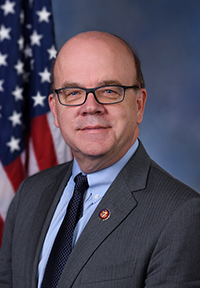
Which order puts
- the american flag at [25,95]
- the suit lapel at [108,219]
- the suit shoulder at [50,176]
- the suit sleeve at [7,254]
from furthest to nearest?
1. the american flag at [25,95]
2. the suit shoulder at [50,176]
3. the suit sleeve at [7,254]
4. the suit lapel at [108,219]

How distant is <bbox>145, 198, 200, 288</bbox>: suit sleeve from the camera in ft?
4.62

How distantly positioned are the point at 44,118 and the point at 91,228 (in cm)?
196

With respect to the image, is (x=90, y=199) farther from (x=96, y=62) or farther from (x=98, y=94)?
(x=96, y=62)

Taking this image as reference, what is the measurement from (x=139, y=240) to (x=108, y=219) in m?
0.20

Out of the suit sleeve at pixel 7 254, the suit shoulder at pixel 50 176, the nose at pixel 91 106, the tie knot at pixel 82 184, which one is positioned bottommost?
the suit sleeve at pixel 7 254

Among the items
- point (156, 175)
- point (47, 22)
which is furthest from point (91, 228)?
point (47, 22)

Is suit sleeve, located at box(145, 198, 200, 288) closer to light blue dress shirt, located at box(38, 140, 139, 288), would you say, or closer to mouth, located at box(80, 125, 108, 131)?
light blue dress shirt, located at box(38, 140, 139, 288)

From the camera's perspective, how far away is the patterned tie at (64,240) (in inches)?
65.6

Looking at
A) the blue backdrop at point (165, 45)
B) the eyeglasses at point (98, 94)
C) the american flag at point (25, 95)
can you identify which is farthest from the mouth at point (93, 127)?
the blue backdrop at point (165, 45)

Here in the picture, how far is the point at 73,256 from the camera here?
1581 millimetres

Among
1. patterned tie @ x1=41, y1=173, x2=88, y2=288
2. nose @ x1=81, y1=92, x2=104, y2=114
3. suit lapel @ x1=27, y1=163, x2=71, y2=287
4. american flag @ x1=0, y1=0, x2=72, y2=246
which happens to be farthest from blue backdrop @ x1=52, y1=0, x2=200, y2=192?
patterned tie @ x1=41, y1=173, x2=88, y2=288

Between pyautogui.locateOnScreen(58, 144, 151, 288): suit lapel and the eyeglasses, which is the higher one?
the eyeglasses

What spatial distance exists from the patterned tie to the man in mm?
36

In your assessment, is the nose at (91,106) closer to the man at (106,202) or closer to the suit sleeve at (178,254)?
the man at (106,202)
